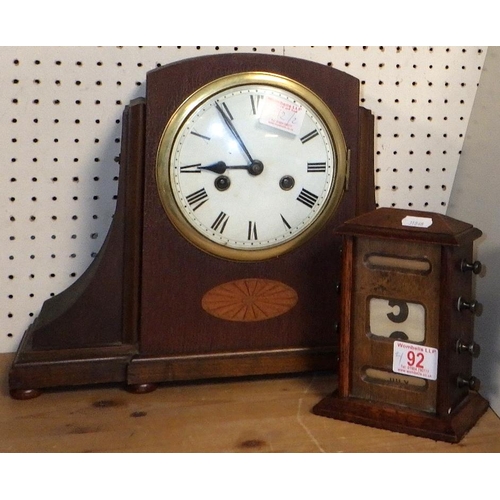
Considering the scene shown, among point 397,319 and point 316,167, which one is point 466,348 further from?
point 316,167

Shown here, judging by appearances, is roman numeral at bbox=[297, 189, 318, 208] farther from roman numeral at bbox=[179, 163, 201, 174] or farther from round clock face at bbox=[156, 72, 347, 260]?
roman numeral at bbox=[179, 163, 201, 174]

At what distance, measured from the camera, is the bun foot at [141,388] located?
4.20 feet

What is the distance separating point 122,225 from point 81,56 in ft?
1.21

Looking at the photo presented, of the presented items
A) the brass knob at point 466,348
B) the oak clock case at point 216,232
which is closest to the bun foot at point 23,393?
the oak clock case at point 216,232

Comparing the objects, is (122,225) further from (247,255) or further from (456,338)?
(456,338)

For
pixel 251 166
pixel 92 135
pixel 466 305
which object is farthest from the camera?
pixel 92 135

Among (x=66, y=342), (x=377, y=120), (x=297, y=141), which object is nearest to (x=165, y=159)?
(x=297, y=141)

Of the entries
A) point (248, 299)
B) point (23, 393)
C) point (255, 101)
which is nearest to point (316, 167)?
point (255, 101)

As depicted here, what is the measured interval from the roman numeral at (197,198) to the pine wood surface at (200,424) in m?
0.33

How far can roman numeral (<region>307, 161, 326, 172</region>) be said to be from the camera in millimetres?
1298

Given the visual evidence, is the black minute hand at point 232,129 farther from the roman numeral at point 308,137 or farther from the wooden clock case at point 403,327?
the wooden clock case at point 403,327

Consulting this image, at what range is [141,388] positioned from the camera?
128cm

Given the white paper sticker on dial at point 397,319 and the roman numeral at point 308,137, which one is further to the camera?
the roman numeral at point 308,137

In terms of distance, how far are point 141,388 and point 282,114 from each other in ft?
1.74
